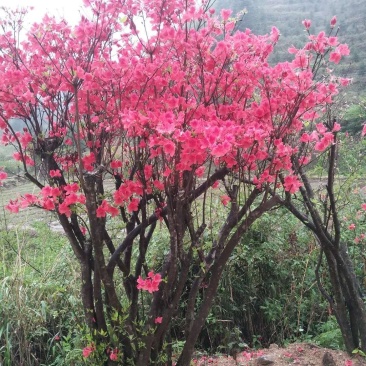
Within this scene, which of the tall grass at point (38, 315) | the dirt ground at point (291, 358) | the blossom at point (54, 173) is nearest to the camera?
the blossom at point (54, 173)

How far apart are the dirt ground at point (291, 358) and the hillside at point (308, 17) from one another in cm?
1166

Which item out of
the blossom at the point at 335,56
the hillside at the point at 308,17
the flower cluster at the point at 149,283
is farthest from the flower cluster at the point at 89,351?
the hillside at the point at 308,17

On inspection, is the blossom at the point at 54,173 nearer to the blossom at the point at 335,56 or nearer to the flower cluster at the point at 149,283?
the flower cluster at the point at 149,283

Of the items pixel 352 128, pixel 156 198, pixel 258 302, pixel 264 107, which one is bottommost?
pixel 258 302

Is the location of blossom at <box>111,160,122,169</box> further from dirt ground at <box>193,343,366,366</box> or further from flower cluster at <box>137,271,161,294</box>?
dirt ground at <box>193,343,366,366</box>

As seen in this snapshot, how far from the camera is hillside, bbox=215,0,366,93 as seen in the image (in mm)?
15502

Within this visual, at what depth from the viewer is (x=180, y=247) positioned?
2.21m

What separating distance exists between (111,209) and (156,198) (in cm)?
25

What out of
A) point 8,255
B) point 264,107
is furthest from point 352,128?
point 264,107

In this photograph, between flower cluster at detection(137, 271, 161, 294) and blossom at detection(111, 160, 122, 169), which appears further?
blossom at detection(111, 160, 122, 169)

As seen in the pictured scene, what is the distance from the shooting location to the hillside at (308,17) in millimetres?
15502

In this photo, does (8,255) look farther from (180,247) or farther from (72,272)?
(180,247)

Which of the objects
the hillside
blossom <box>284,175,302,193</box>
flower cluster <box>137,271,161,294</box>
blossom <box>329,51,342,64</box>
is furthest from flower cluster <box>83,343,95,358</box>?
the hillside

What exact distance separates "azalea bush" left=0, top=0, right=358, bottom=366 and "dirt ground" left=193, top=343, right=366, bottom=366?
824 mm
